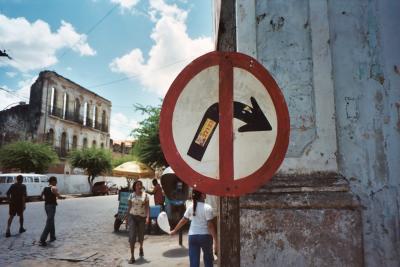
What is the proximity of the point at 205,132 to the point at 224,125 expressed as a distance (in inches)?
4.4

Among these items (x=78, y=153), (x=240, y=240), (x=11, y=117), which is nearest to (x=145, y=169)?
(x=240, y=240)

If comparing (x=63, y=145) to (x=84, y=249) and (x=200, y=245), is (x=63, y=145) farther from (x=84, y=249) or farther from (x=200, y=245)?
(x=200, y=245)

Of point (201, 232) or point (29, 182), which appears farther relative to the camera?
point (29, 182)

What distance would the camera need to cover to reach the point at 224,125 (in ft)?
6.03

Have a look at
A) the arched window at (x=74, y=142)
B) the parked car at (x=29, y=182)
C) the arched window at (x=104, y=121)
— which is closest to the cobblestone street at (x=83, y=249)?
the parked car at (x=29, y=182)

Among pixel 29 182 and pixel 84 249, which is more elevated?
pixel 29 182

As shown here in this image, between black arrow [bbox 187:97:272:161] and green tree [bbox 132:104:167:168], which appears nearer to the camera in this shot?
black arrow [bbox 187:97:272:161]

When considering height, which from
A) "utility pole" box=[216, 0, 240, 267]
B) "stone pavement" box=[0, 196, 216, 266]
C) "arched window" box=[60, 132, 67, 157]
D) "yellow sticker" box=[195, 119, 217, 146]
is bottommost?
"stone pavement" box=[0, 196, 216, 266]

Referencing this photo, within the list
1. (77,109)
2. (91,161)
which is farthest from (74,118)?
(91,161)

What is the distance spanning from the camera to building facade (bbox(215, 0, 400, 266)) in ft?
9.76

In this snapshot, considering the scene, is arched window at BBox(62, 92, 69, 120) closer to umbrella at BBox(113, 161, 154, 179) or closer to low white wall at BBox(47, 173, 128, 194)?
low white wall at BBox(47, 173, 128, 194)

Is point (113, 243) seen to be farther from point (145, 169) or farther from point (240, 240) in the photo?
point (240, 240)

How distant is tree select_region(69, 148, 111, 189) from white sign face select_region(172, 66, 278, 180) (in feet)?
116

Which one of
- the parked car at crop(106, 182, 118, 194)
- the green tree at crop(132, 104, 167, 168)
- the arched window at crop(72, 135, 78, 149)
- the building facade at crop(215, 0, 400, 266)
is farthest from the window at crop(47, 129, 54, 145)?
the building facade at crop(215, 0, 400, 266)
